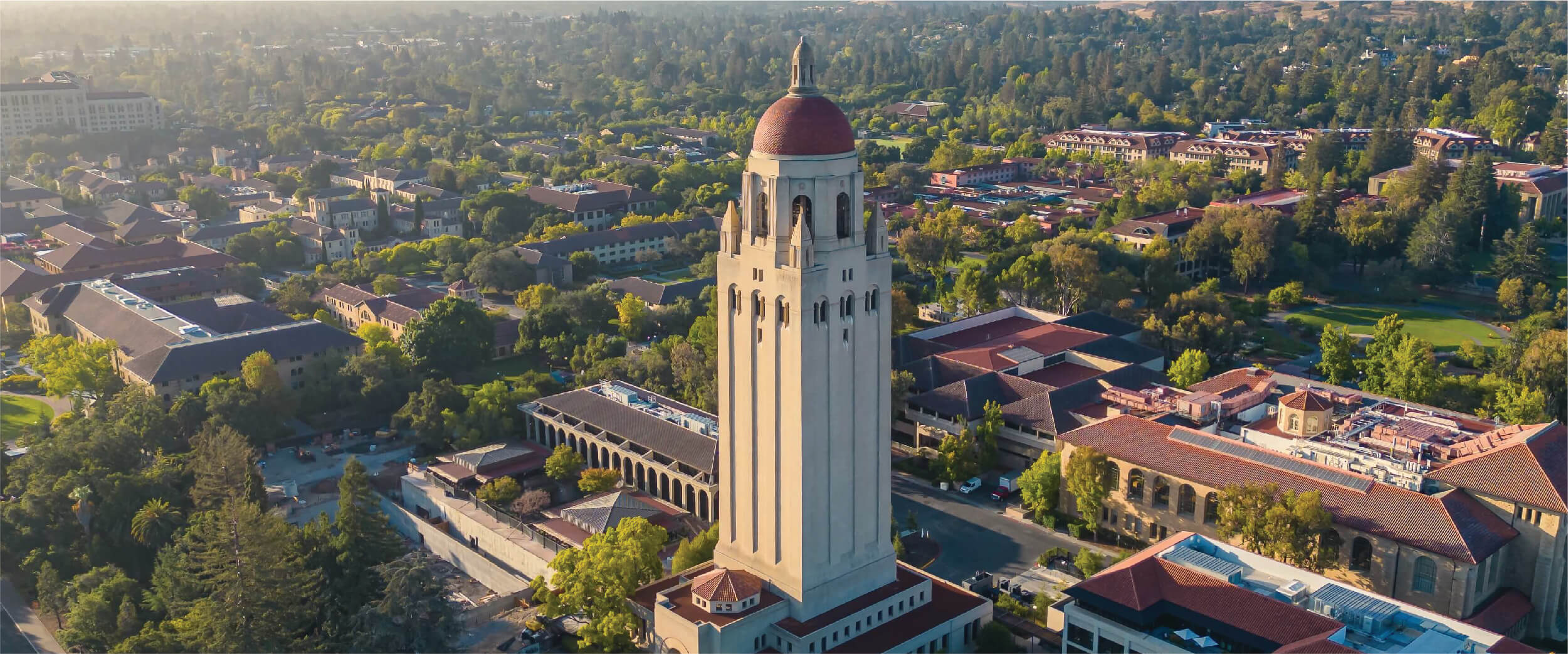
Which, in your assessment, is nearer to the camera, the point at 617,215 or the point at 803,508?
the point at 803,508

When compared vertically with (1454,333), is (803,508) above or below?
above

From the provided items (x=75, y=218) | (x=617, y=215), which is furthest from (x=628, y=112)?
(x=75, y=218)

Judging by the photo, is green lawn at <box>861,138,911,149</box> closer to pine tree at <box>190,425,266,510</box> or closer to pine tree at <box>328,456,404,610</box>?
pine tree at <box>190,425,266,510</box>

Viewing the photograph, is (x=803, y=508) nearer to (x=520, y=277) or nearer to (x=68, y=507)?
(x=68, y=507)

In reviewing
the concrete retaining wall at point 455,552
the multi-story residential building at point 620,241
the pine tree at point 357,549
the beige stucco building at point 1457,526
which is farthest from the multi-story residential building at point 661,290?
the beige stucco building at point 1457,526

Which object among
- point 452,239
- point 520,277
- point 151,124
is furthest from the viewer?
point 151,124

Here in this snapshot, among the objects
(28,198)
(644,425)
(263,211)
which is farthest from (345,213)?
(644,425)
